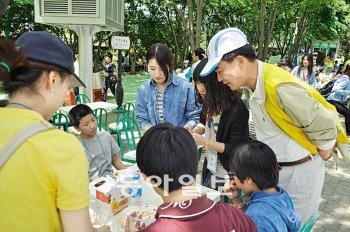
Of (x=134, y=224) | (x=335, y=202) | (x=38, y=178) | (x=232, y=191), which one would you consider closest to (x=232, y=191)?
(x=232, y=191)

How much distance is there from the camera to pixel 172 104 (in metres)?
3.13

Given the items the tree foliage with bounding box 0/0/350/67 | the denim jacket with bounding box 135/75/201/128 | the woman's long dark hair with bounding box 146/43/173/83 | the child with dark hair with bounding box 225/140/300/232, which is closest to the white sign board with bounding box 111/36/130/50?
the denim jacket with bounding box 135/75/201/128

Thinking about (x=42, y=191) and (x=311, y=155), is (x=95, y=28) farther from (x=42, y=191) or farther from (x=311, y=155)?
(x=42, y=191)

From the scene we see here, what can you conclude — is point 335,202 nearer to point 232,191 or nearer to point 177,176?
point 232,191

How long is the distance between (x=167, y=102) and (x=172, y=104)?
51mm

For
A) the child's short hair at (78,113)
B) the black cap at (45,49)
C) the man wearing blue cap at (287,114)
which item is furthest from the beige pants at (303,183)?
the child's short hair at (78,113)

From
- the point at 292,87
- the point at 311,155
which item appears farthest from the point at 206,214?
the point at 311,155

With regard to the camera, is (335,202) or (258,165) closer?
(258,165)

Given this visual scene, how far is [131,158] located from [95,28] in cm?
461

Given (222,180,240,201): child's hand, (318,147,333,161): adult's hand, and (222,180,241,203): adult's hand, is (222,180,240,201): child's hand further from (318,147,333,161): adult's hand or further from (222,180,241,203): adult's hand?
(318,147,333,161): adult's hand

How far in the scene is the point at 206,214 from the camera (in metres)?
1.11

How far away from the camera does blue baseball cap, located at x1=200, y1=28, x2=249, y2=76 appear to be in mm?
1909

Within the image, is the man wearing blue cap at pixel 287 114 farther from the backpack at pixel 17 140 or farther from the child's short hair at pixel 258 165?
the backpack at pixel 17 140

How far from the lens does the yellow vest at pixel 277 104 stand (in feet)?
6.08
